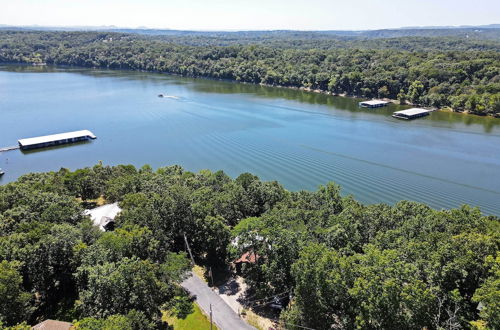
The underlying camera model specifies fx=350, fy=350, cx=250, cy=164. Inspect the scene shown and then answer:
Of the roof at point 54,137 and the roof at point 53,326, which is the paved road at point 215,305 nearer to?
the roof at point 53,326

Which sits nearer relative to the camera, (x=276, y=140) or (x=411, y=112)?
(x=276, y=140)

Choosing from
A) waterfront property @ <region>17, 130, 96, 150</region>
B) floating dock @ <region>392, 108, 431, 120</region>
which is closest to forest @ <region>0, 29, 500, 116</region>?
floating dock @ <region>392, 108, 431, 120</region>

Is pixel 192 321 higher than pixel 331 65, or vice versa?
pixel 331 65

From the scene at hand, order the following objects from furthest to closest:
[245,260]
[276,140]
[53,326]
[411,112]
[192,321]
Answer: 1. [411,112]
2. [276,140]
3. [245,260]
4. [192,321]
5. [53,326]

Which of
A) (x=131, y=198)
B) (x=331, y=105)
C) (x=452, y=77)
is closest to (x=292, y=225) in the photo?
(x=131, y=198)

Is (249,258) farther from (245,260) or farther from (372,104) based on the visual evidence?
(372,104)

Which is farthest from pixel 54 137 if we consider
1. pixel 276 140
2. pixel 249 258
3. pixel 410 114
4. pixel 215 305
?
pixel 410 114

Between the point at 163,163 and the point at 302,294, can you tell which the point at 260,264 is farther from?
the point at 163,163
